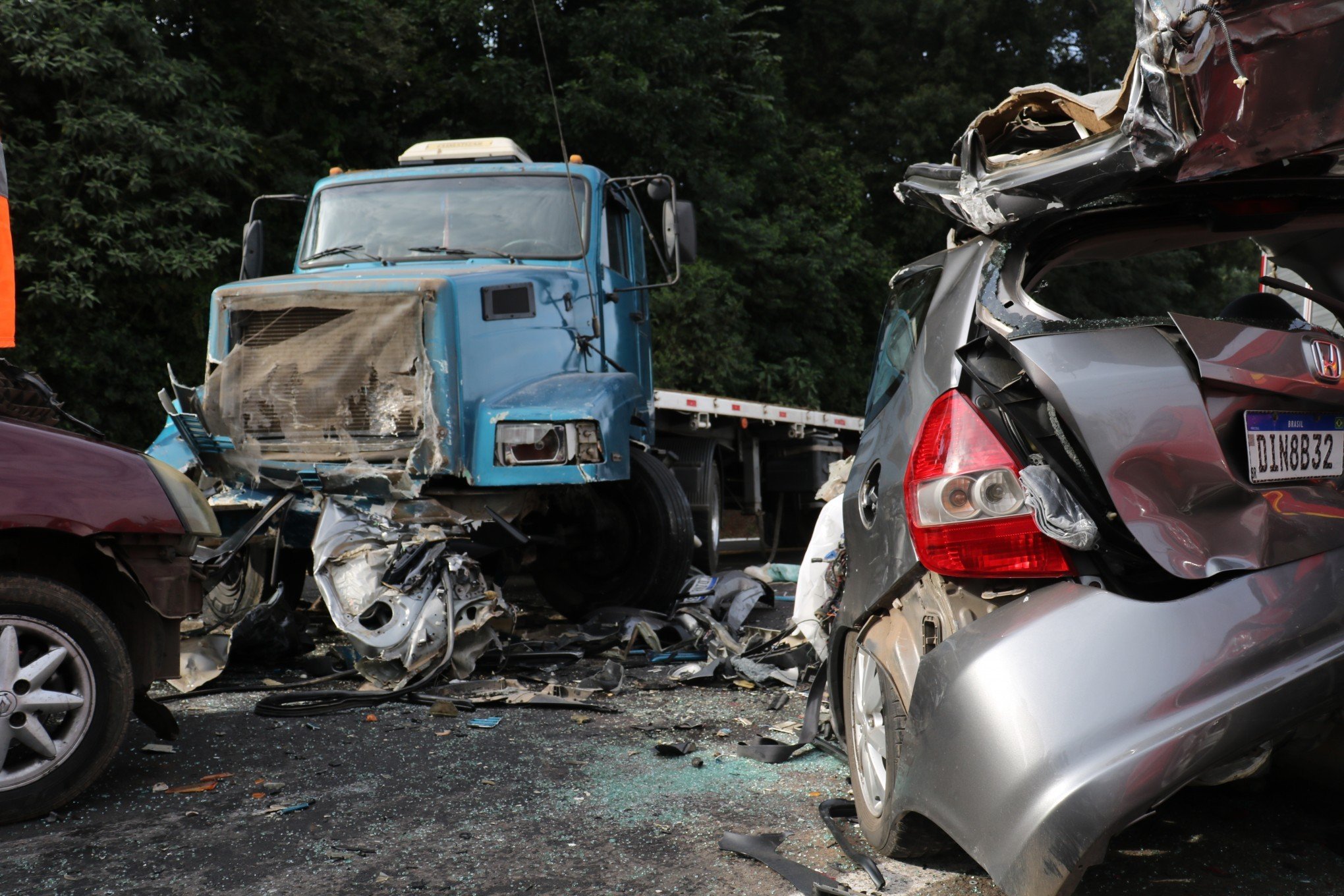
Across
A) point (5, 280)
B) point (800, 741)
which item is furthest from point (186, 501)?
point (800, 741)

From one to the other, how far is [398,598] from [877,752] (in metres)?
3.13

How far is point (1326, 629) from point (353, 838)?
8.23ft

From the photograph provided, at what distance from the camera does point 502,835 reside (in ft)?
11.0

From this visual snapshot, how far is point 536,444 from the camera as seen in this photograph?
605 cm

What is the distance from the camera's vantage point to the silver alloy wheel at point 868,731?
2783 mm

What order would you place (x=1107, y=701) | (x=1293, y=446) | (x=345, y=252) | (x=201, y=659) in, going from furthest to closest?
(x=345, y=252) → (x=201, y=659) → (x=1293, y=446) → (x=1107, y=701)

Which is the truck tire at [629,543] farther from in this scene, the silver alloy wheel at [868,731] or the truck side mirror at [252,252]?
the silver alloy wheel at [868,731]

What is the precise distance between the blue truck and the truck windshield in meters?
0.01

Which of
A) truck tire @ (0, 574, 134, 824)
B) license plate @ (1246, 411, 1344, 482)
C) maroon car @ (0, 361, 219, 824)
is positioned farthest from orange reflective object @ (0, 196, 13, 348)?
license plate @ (1246, 411, 1344, 482)

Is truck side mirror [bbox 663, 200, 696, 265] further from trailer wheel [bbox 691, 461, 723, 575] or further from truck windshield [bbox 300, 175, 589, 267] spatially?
trailer wheel [bbox 691, 461, 723, 575]

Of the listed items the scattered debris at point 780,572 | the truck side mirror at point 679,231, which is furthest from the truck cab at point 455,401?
the scattered debris at point 780,572

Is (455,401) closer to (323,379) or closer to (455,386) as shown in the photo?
(455,386)

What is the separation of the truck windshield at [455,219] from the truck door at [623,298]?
32 cm

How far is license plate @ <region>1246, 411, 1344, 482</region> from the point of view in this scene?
2.34m
